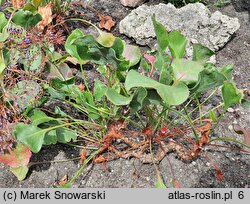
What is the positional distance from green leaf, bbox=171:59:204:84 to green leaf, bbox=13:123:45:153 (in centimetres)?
49

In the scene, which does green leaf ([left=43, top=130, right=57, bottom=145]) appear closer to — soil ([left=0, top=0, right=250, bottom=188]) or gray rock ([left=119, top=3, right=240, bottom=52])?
soil ([left=0, top=0, right=250, bottom=188])

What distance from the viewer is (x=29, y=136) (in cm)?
142

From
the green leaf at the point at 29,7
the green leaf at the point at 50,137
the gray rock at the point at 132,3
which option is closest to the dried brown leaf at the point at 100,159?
the green leaf at the point at 50,137

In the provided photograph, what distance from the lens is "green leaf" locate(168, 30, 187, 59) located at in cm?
142

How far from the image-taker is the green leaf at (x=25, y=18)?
5.18 feet

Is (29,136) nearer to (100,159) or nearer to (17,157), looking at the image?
(17,157)

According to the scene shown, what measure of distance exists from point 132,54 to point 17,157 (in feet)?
1.76

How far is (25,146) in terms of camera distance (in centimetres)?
153

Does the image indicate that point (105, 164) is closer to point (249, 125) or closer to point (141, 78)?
point (141, 78)

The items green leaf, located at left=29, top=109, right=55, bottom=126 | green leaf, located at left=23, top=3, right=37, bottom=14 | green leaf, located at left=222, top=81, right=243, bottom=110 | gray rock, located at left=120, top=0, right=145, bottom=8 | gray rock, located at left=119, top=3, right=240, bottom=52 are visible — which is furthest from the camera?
gray rock, located at left=120, top=0, right=145, bottom=8

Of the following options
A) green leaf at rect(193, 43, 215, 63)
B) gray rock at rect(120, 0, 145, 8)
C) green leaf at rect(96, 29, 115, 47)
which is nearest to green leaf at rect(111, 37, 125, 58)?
green leaf at rect(96, 29, 115, 47)

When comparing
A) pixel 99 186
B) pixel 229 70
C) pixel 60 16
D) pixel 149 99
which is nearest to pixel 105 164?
pixel 99 186

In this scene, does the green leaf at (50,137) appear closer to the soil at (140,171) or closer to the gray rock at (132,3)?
the soil at (140,171)

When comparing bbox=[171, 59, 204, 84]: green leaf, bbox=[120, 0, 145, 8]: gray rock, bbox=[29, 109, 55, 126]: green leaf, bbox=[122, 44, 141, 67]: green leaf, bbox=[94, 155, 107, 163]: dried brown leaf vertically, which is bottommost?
bbox=[94, 155, 107, 163]: dried brown leaf
